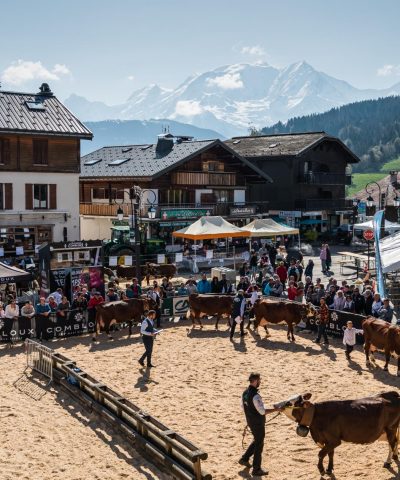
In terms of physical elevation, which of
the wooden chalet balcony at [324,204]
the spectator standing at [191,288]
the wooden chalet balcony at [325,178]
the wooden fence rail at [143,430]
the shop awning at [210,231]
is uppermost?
the wooden chalet balcony at [325,178]

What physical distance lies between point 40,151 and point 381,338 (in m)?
24.9

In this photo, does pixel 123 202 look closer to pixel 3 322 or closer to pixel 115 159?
pixel 115 159

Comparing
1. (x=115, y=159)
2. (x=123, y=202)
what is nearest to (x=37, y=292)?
(x=123, y=202)

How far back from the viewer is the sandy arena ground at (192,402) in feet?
38.5

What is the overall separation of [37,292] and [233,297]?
802 cm

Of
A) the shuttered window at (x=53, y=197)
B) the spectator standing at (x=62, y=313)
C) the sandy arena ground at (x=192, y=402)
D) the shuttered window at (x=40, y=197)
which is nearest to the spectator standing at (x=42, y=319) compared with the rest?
the spectator standing at (x=62, y=313)

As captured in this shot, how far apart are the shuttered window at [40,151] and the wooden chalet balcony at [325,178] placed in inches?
1085

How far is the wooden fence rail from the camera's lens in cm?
1076

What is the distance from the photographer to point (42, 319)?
2114 cm

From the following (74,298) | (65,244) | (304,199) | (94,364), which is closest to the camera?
(94,364)

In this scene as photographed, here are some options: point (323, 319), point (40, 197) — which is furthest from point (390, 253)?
point (40, 197)

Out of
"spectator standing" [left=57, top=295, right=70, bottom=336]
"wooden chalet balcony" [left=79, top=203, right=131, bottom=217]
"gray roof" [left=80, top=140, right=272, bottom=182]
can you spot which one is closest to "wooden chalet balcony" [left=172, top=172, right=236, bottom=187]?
"gray roof" [left=80, top=140, right=272, bottom=182]

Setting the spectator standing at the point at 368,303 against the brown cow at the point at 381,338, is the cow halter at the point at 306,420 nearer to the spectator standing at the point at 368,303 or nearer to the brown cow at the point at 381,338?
the brown cow at the point at 381,338

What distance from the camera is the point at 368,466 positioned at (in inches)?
457
